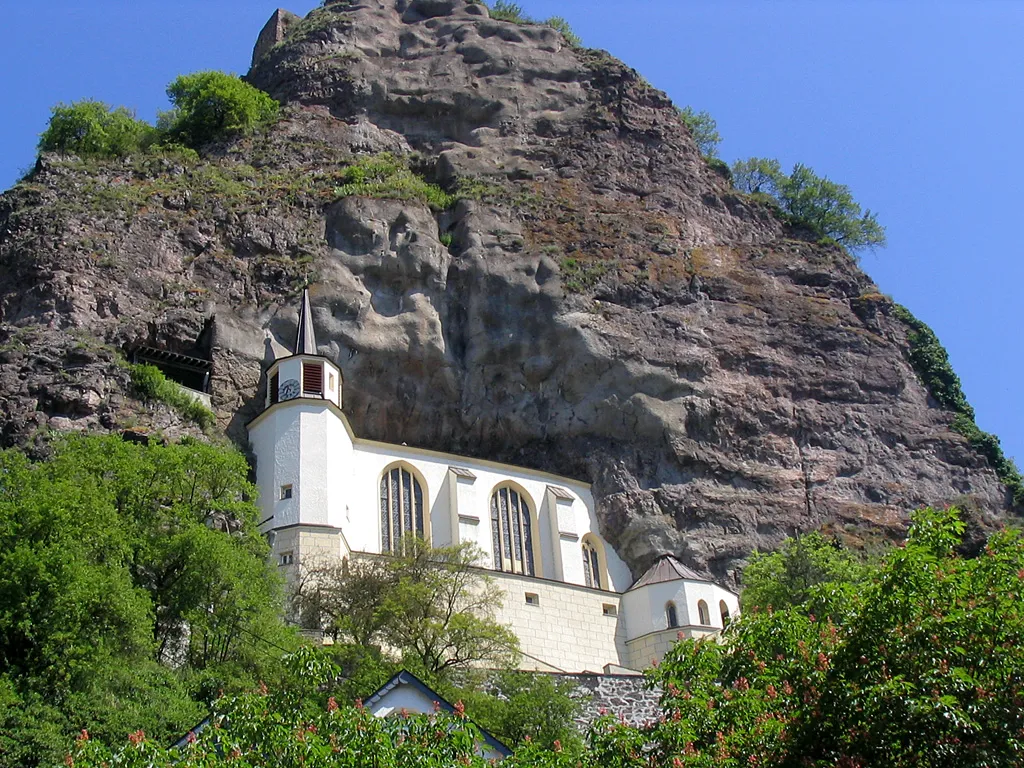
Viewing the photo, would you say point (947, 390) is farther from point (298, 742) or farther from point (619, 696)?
point (298, 742)

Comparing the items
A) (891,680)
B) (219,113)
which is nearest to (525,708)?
(891,680)

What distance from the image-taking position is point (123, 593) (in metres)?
25.0

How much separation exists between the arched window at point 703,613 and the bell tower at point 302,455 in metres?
11.9

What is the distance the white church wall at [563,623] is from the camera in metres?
40.2

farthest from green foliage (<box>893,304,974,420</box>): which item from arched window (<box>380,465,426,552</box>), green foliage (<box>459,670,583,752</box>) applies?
green foliage (<box>459,670,583,752</box>)

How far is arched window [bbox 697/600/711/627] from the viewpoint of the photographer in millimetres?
41069

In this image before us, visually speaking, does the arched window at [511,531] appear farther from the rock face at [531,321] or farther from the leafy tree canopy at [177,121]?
the leafy tree canopy at [177,121]

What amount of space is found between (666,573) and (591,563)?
3.53m

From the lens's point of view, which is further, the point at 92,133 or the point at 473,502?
the point at 92,133

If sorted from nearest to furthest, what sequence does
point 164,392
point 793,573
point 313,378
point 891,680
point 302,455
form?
1. point 891,680
2. point 164,392
3. point 302,455
4. point 793,573
5. point 313,378

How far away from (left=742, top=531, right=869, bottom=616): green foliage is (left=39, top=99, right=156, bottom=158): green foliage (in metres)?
30.3

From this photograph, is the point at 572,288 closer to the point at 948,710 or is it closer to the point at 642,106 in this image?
the point at 642,106

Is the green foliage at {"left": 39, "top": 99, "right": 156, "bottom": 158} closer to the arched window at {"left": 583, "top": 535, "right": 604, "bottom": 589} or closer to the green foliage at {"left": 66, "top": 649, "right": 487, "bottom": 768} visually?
the arched window at {"left": 583, "top": 535, "right": 604, "bottom": 589}

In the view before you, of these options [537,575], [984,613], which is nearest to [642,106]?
[537,575]
